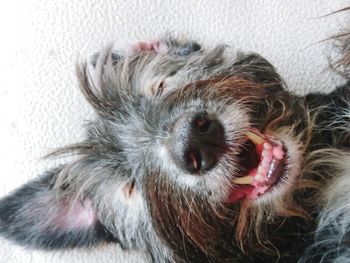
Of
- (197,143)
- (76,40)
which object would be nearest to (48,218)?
(197,143)

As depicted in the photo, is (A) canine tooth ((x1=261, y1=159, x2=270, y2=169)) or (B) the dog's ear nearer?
(A) canine tooth ((x1=261, y1=159, x2=270, y2=169))

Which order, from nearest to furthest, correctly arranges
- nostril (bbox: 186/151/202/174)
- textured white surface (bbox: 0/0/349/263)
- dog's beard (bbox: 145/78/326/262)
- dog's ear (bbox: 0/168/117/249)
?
nostril (bbox: 186/151/202/174), dog's beard (bbox: 145/78/326/262), dog's ear (bbox: 0/168/117/249), textured white surface (bbox: 0/0/349/263)

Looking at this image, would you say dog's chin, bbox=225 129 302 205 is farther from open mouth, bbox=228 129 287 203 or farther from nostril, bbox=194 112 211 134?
nostril, bbox=194 112 211 134

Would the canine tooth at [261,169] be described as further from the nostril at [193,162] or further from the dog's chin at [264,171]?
the nostril at [193,162]

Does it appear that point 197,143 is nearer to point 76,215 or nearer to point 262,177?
point 262,177

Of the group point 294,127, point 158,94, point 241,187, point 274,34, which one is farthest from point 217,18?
point 241,187

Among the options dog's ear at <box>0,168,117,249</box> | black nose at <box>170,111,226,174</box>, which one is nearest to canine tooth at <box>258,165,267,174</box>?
black nose at <box>170,111,226,174</box>

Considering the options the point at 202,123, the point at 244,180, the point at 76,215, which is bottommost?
the point at 76,215

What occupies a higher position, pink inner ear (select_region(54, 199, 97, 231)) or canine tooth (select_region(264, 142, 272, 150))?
canine tooth (select_region(264, 142, 272, 150))
